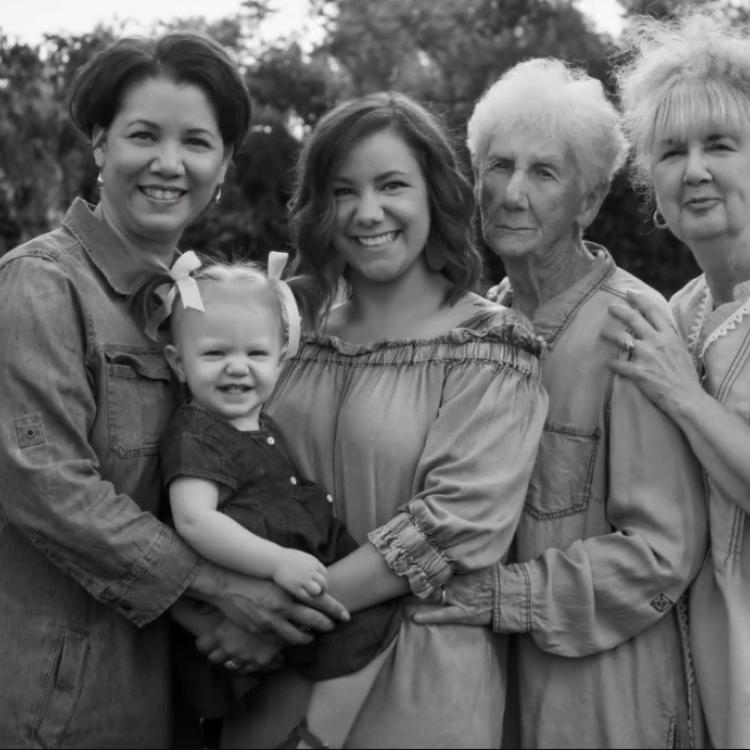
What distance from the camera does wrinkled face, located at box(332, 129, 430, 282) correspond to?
10.5 feet

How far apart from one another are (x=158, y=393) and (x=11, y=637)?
68 centimetres

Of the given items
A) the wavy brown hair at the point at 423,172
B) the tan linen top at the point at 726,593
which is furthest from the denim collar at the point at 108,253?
the tan linen top at the point at 726,593

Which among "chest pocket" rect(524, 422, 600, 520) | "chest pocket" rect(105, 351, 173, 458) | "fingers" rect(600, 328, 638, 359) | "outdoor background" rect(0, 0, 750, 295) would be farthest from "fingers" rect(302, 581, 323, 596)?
"outdoor background" rect(0, 0, 750, 295)

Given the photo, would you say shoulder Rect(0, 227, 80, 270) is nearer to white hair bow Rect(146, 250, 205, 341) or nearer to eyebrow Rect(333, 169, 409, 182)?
white hair bow Rect(146, 250, 205, 341)

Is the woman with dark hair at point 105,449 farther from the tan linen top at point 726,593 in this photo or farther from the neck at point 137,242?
the tan linen top at point 726,593

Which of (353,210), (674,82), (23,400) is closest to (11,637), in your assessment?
(23,400)

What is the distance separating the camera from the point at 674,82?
3363mm

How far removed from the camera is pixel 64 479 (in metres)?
2.88

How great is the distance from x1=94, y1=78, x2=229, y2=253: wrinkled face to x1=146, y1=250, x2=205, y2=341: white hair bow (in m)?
0.17

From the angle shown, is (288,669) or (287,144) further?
(287,144)

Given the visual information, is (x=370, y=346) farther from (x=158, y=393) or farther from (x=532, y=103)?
(x=532, y=103)

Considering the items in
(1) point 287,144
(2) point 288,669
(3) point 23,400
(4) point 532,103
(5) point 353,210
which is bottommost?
(2) point 288,669

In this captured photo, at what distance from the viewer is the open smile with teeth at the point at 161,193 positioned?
323cm

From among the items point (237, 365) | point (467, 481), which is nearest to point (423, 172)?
point (237, 365)
